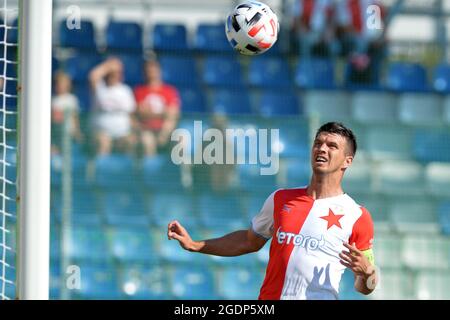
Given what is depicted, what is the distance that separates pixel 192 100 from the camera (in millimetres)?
11023

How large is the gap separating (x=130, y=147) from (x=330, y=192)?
11.5ft

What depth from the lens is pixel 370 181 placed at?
30.3 ft

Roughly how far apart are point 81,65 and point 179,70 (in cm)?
103

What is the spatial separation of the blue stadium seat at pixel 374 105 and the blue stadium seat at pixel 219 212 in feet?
8.83

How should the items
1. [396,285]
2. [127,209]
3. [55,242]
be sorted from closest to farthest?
[55,242] < [127,209] < [396,285]

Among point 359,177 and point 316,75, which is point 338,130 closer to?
point 359,177

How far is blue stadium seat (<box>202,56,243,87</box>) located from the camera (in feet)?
37.3

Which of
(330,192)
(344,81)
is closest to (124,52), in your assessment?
(344,81)

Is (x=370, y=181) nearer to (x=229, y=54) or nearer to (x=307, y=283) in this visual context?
(x=229, y=54)

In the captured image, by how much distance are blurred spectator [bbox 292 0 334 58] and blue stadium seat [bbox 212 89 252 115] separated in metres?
0.84

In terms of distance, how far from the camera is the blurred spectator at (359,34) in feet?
37.4

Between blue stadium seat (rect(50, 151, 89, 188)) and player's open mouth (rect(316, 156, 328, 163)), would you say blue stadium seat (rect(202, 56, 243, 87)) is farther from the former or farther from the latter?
player's open mouth (rect(316, 156, 328, 163))

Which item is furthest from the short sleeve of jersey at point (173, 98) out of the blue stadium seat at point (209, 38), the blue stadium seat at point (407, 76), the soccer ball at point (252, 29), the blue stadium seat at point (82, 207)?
the soccer ball at point (252, 29)

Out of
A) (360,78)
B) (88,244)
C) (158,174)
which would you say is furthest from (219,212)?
(360,78)
